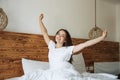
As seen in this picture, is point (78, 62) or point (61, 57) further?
point (78, 62)

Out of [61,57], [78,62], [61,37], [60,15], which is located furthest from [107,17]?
[61,57]

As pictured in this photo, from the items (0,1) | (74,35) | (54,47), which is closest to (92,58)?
(74,35)

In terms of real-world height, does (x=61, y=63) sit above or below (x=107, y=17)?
below

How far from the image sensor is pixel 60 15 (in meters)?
3.31

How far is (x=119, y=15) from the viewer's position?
4.64m

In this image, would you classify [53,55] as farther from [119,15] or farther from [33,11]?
[119,15]

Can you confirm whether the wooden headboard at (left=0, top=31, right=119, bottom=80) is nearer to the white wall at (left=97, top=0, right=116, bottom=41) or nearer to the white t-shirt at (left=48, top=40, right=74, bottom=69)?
the white t-shirt at (left=48, top=40, right=74, bottom=69)

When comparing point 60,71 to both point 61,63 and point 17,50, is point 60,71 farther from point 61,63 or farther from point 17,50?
point 17,50

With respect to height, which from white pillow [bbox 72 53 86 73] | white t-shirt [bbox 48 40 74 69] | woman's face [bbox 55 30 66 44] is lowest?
white pillow [bbox 72 53 86 73]

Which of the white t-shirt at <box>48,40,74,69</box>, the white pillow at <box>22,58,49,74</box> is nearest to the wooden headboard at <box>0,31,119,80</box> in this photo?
the white pillow at <box>22,58,49,74</box>

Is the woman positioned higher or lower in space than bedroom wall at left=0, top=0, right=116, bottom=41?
lower

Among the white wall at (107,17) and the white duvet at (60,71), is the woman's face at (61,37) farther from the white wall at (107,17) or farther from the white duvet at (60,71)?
the white wall at (107,17)

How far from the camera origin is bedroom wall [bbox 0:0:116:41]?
2721mm

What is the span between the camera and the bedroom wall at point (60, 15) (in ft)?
8.93
